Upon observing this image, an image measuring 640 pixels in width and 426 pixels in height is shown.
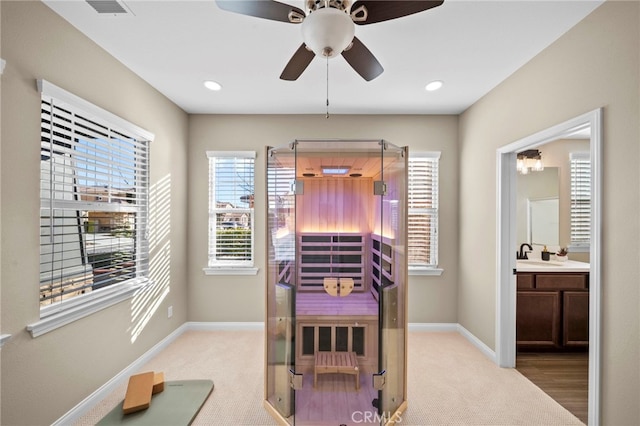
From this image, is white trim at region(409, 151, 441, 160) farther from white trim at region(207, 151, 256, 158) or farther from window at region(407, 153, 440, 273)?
white trim at region(207, 151, 256, 158)

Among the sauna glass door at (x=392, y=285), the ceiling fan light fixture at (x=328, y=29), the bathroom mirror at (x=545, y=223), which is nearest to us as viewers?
the ceiling fan light fixture at (x=328, y=29)

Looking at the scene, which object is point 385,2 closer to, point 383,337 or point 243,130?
point 383,337

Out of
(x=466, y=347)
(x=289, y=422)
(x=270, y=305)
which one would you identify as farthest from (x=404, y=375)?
(x=466, y=347)

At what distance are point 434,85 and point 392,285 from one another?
6.44ft

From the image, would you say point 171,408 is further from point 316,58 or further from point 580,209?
point 580,209

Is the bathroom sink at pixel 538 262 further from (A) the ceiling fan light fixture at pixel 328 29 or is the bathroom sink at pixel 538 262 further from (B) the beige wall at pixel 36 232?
(B) the beige wall at pixel 36 232

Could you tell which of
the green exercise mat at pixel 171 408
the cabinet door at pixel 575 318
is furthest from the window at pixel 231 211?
the cabinet door at pixel 575 318

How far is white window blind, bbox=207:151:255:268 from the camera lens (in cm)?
341

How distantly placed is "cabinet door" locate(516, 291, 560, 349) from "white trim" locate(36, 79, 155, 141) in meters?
3.99

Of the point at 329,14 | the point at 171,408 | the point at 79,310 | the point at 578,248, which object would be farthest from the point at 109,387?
the point at 578,248

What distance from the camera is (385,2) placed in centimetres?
114

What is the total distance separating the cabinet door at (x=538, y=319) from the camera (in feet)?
9.20

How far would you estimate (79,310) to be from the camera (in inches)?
75.0

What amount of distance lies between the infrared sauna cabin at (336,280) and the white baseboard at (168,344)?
4.23ft
